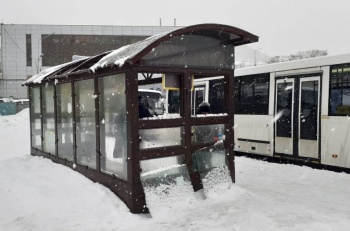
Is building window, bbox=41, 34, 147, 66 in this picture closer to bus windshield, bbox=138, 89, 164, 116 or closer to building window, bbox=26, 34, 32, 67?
building window, bbox=26, 34, 32, 67

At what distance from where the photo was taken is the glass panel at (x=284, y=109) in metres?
10.5

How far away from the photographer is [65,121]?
28.3 feet

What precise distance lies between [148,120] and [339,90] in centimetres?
570

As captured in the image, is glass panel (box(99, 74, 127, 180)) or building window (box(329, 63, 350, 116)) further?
building window (box(329, 63, 350, 116))

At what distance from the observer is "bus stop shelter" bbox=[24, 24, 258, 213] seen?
6102 mm

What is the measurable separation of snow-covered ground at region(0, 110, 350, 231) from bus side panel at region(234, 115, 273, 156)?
8.71 ft

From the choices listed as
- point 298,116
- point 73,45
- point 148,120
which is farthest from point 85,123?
point 73,45

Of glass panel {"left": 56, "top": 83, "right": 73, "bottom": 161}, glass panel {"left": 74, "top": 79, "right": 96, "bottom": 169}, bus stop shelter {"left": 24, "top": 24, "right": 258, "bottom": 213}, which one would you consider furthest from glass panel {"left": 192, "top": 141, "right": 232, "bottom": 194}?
glass panel {"left": 56, "top": 83, "right": 73, "bottom": 161}

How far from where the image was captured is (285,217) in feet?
19.4

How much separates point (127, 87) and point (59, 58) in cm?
3644

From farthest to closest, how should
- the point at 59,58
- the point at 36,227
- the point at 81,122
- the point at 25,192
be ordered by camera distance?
the point at 59,58
the point at 81,122
the point at 25,192
the point at 36,227

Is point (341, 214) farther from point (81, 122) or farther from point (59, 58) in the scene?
point (59, 58)

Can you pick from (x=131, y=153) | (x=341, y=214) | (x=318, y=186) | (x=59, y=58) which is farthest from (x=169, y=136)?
(x=59, y=58)

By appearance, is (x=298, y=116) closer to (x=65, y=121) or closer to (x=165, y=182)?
(x=165, y=182)
